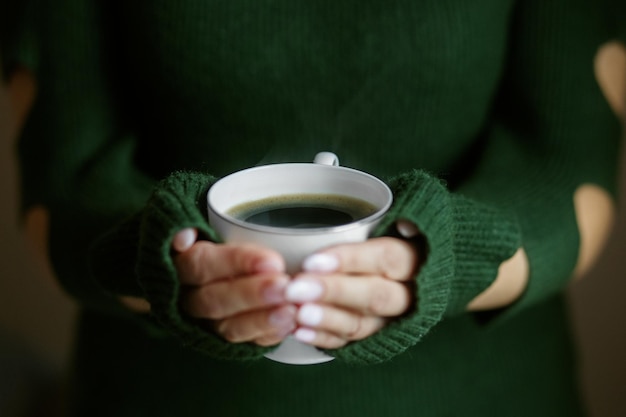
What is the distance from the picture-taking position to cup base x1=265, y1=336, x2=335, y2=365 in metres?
0.36

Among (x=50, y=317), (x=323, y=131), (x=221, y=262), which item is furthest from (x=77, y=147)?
(x=50, y=317)

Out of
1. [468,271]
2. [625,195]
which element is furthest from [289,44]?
[625,195]

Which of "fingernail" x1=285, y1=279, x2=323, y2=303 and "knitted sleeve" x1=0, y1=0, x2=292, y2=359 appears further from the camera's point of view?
"knitted sleeve" x1=0, y1=0, x2=292, y2=359

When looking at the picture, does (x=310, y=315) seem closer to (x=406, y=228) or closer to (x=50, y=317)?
(x=406, y=228)

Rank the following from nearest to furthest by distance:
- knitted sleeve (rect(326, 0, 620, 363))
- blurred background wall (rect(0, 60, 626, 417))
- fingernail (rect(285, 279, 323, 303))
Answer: fingernail (rect(285, 279, 323, 303))
knitted sleeve (rect(326, 0, 620, 363))
blurred background wall (rect(0, 60, 626, 417))

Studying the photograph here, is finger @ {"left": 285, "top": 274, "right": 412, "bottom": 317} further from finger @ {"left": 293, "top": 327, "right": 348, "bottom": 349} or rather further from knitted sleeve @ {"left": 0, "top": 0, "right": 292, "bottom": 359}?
knitted sleeve @ {"left": 0, "top": 0, "right": 292, "bottom": 359}

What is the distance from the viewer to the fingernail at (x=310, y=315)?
0.32 metres

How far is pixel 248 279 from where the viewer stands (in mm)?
327

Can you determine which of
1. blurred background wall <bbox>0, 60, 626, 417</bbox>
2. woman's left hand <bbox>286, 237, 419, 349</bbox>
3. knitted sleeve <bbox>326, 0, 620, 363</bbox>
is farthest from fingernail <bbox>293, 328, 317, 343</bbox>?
blurred background wall <bbox>0, 60, 626, 417</bbox>

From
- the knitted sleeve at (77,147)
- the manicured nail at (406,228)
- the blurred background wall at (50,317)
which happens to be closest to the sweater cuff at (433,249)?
the manicured nail at (406,228)

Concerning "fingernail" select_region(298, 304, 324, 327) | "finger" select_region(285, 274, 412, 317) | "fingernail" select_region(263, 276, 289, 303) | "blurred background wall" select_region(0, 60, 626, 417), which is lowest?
"fingernail" select_region(298, 304, 324, 327)

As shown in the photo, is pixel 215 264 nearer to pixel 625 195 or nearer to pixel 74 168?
pixel 74 168

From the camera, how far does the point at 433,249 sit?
0.37 m

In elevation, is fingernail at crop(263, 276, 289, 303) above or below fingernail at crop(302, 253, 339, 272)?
below
